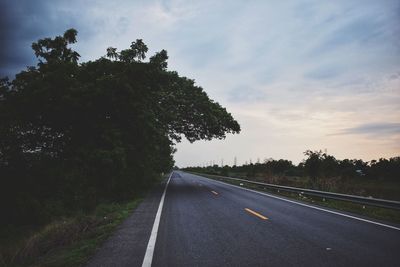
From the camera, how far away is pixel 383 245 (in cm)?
650

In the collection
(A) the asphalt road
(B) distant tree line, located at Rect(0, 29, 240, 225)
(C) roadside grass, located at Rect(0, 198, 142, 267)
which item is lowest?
(C) roadside grass, located at Rect(0, 198, 142, 267)

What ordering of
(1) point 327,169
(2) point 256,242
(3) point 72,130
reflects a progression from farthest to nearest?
1. (1) point 327,169
2. (3) point 72,130
3. (2) point 256,242

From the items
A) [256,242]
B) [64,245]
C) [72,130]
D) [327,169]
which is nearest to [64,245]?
[64,245]

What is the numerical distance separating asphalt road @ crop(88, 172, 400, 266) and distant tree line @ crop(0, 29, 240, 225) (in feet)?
20.2

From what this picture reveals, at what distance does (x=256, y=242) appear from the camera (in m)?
6.74

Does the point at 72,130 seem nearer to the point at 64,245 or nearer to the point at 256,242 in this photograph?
the point at 64,245

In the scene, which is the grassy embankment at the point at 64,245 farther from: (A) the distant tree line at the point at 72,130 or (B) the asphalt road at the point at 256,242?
(A) the distant tree line at the point at 72,130

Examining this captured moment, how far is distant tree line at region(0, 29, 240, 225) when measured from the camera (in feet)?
48.0

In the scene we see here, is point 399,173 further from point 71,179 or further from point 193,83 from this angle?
point 71,179

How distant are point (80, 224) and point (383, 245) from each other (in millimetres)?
8027

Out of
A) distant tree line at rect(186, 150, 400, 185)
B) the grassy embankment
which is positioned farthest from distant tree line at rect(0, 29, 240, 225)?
distant tree line at rect(186, 150, 400, 185)

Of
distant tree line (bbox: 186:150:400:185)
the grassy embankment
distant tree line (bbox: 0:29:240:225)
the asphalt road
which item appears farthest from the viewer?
distant tree line (bbox: 186:150:400:185)

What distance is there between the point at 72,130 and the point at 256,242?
1373cm

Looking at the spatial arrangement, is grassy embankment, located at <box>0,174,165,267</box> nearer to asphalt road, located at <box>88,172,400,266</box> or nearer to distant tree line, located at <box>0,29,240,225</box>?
asphalt road, located at <box>88,172,400,266</box>
